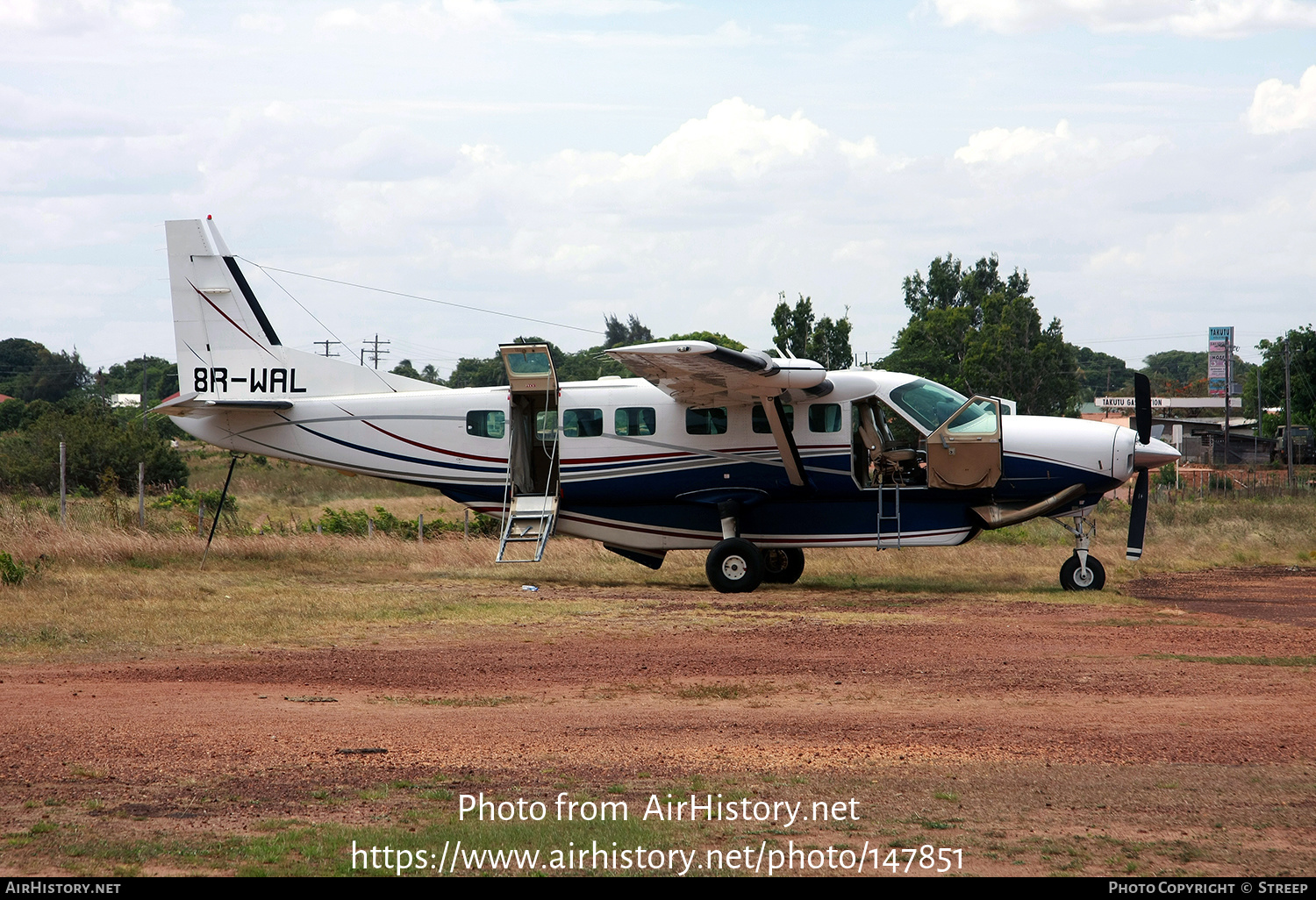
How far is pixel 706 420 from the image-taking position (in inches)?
709

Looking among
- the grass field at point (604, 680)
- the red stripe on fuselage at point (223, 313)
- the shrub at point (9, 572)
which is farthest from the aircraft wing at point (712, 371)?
the shrub at point (9, 572)

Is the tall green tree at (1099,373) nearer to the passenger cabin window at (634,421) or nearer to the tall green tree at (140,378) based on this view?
the tall green tree at (140,378)

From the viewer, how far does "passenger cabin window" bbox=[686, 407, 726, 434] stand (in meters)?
17.9

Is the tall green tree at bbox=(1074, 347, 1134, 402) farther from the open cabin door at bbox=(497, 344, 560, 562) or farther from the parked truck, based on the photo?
the open cabin door at bbox=(497, 344, 560, 562)

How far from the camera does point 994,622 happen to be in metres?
13.5

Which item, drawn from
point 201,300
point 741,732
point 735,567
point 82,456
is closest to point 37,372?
point 82,456

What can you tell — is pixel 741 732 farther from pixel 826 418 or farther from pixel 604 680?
pixel 826 418

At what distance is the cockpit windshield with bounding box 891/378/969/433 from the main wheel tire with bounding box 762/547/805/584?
301cm

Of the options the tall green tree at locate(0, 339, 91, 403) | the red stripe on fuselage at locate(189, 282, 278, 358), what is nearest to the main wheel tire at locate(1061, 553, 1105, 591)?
the red stripe on fuselage at locate(189, 282, 278, 358)

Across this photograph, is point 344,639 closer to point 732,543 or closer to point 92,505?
point 732,543

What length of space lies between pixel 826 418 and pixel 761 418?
0.96 meters

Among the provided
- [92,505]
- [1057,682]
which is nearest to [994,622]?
[1057,682]

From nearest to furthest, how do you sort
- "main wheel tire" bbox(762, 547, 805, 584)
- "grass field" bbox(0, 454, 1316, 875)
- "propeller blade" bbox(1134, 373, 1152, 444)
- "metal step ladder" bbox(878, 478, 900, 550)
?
"grass field" bbox(0, 454, 1316, 875) → "propeller blade" bbox(1134, 373, 1152, 444) → "metal step ladder" bbox(878, 478, 900, 550) → "main wheel tire" bbox(762, 547, 805, 584)
